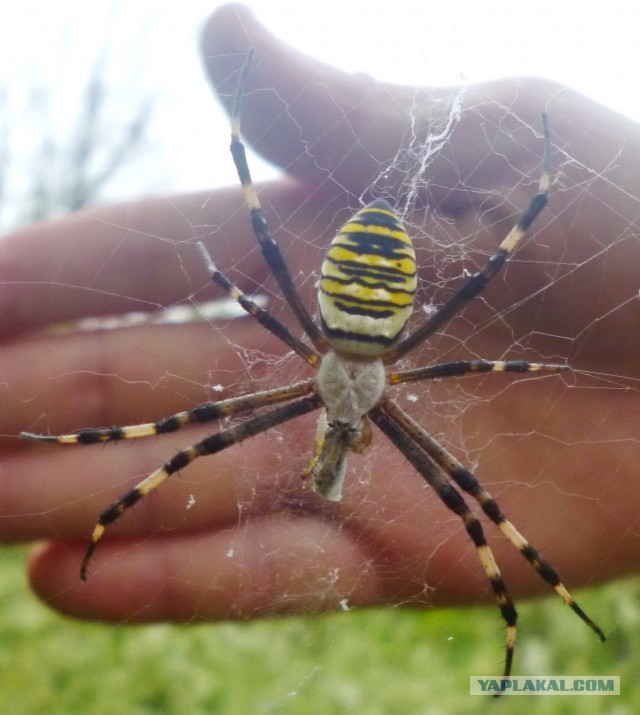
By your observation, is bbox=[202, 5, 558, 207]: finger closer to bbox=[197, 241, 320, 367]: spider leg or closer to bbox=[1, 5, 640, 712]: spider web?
bbox=[1, 5, 640, 712]: spider web

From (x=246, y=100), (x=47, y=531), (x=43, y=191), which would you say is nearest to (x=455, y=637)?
(x=47, y=531)

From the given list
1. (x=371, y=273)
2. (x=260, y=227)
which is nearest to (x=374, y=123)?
(x=260, y=227)

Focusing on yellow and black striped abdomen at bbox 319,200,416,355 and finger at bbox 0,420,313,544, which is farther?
finger at bbox 0,420,313,544

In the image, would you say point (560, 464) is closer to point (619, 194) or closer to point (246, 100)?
point (619, 194)

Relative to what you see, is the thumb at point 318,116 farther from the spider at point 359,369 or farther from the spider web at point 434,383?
the spider at point 359,369

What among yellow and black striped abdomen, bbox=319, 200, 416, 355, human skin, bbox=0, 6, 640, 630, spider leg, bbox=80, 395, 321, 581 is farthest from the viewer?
human skin, bbox=0, 6, 640, 630

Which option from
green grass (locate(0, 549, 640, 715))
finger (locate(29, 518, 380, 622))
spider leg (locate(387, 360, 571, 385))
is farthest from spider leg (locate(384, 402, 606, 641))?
green grass (locate(0, 549, 640, 715))

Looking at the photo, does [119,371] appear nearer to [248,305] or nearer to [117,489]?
[117,489]
